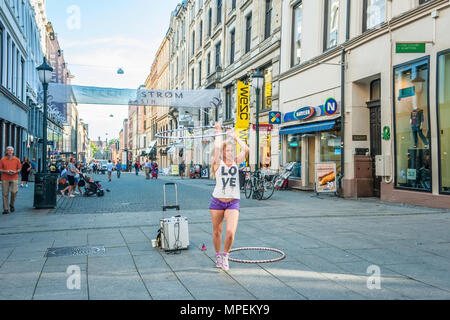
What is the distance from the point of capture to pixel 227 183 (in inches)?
211

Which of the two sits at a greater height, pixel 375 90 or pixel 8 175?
pixel 375 90

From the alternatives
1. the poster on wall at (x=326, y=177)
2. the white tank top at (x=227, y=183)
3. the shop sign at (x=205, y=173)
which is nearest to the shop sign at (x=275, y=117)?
A: the poster on wall at (x=326, y=177)

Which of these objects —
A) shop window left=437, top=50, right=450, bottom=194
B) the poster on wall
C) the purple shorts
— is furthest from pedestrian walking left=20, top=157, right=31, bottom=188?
shop window left=437, top=50, right=450, bottom=194

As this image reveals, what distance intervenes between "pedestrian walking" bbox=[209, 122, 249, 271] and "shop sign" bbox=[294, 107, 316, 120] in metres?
13.3

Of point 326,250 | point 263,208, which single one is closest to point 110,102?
point 263,208

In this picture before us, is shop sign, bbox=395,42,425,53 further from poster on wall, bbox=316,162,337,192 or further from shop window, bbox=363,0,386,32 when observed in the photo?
poster on wall, bbox=316,162,337,192

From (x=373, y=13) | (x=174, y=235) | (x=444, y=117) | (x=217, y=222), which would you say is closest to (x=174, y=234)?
(x=174, y=235)

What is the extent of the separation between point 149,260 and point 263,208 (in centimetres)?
688

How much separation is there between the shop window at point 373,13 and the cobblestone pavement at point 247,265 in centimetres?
732

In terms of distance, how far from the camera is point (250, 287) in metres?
4.58

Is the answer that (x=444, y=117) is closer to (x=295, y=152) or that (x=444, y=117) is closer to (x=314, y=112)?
(x=314, y=112)

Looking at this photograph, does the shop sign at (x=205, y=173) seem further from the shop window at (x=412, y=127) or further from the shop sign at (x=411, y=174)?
the shop sign at (x=411, y=174)

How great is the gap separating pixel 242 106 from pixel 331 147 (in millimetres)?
7931

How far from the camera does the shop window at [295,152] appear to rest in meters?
20.4
